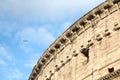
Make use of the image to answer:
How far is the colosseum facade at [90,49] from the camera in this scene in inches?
747

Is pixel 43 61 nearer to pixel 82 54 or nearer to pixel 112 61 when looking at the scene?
pixel 82 54

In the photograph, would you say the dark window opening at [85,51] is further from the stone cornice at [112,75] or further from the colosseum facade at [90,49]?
the stone cornice at [112,75]

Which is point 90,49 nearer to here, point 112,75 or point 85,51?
point 85,51

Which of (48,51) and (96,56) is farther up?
(48,51)

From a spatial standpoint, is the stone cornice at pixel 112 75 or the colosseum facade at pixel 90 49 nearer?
the stone cornice at pixel 112 75

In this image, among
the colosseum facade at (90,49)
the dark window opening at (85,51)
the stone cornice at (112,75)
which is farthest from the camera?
the dark window opening at (85,51)

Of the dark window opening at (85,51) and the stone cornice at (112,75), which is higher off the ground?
the dark window opening at (85,51)

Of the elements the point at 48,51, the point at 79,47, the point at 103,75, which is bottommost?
the point at 103,75

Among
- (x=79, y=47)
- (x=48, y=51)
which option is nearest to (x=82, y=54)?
(x=79, y=47)

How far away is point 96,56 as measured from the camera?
65.5 ft

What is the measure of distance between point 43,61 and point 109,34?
677cm

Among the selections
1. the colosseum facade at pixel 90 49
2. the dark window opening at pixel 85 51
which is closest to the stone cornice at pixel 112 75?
the colosseum facade at pixel 90 49

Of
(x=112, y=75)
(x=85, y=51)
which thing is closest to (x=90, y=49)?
(x=85, y=51)

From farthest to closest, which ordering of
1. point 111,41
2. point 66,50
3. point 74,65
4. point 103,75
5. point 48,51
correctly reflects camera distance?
point 48,51, point 66,50, point 74,65, point 111,41, point 103,75
